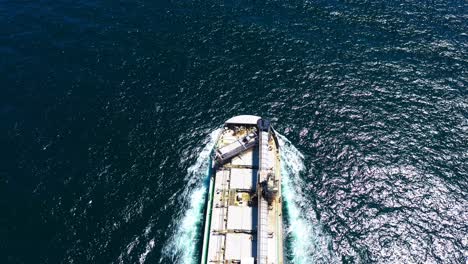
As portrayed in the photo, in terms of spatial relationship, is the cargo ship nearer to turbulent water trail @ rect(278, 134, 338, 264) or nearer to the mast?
the mast

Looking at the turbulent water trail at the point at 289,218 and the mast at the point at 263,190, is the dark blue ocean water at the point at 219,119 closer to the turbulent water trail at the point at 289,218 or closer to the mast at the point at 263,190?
the turbulent water trail at the point at 289,218

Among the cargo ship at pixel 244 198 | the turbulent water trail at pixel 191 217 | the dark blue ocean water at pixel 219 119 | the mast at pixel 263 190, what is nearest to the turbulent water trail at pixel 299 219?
the dark blue ocean water at pixel 219 119

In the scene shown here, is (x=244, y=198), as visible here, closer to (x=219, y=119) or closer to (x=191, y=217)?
(x=191, y=217)

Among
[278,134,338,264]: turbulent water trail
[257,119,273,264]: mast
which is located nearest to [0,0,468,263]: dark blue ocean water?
[278,134,338,264]: turbulent water trail

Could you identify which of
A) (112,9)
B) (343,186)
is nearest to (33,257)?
(343,186)

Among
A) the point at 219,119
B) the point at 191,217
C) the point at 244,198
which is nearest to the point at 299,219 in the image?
the point at 244,198

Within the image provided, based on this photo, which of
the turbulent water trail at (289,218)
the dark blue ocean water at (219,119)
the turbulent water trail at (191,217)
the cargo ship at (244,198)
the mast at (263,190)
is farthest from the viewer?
the dark blue ocean water at (219,119)

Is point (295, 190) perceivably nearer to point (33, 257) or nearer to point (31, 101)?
point (33, 257)
